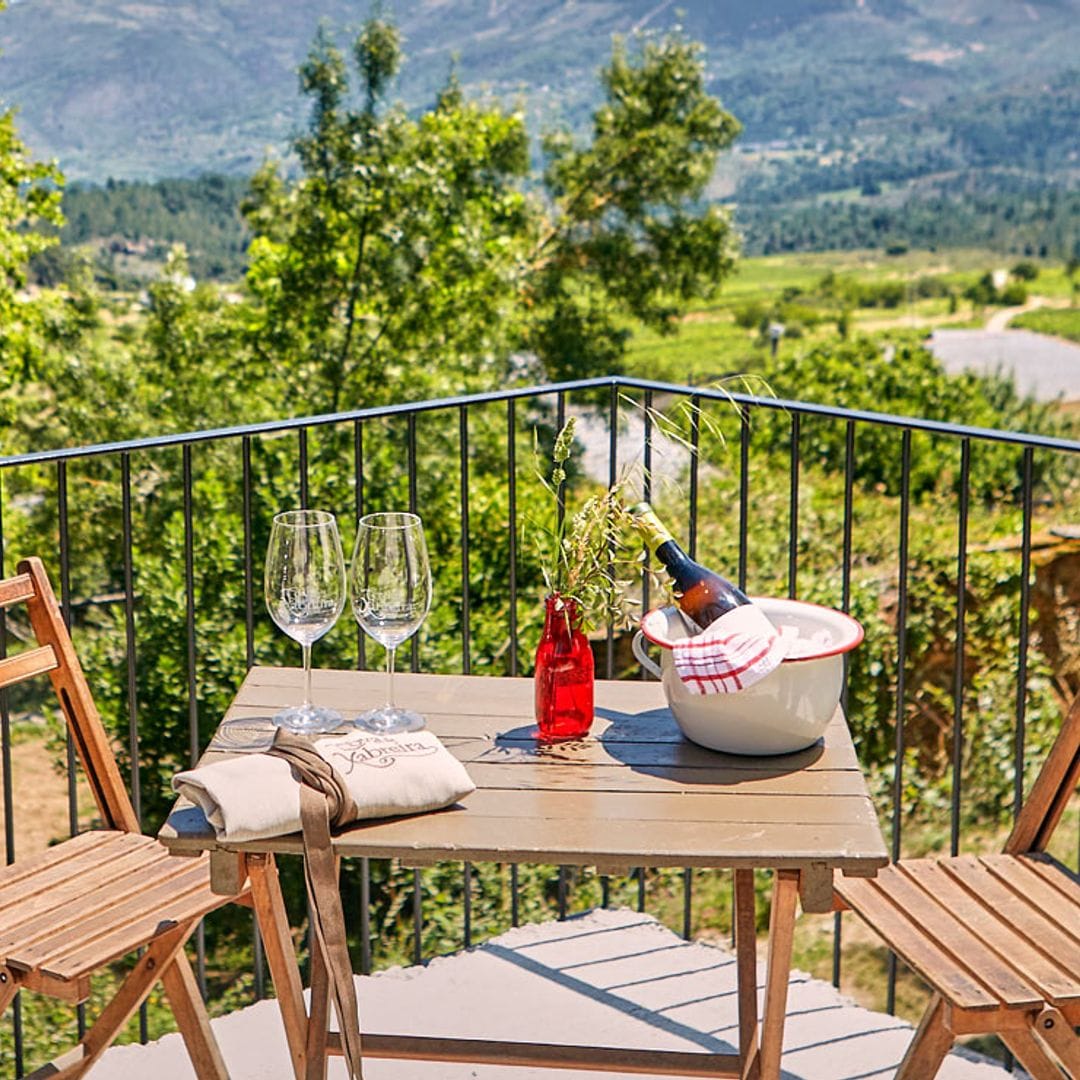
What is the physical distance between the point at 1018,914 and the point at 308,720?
1051 millimetres

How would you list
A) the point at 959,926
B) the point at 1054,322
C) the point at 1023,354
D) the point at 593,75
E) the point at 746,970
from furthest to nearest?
the point at 1054,322, the point at 1023,354, the point at 593,75, the point at 746,970, the point at 959,926

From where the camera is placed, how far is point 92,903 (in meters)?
2.14

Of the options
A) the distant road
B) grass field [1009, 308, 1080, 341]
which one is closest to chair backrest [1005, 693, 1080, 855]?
the distant road

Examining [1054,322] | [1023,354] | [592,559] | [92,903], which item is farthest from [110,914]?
[1054,322]

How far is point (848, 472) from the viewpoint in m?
2.65

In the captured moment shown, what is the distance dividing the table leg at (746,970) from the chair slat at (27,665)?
1142mm

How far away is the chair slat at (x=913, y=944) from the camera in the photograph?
1.87m

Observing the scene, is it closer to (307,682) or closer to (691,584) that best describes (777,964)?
(691,584)

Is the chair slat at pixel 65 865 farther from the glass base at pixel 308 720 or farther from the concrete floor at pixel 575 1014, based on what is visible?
the concrete floor at pixel 575 1014

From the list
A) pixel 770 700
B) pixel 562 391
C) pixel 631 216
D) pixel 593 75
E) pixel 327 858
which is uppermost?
pixel 593 75

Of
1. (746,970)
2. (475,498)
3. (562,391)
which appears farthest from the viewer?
(475,498)

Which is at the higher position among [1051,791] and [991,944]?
[1051,791]

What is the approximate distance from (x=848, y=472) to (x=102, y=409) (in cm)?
1461

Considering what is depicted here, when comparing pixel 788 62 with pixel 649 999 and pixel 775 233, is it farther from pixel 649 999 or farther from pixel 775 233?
pixel 649 999
